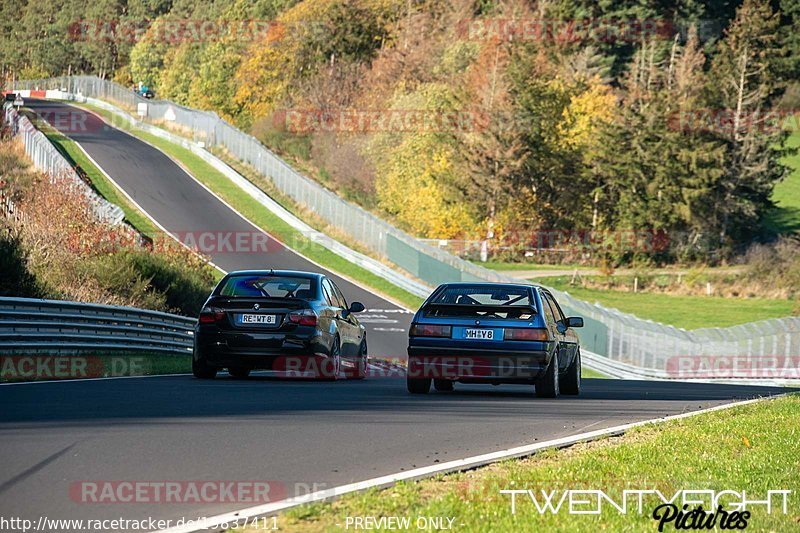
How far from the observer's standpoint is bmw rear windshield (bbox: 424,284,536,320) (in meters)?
16.9

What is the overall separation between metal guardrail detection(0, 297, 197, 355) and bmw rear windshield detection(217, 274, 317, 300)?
3.03 m

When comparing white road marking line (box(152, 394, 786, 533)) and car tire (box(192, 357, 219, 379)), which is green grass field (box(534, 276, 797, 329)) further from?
white road marking line (box(152, 394, 786, 533))

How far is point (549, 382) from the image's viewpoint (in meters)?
17.1

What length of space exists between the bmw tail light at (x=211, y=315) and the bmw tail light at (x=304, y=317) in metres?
0.95

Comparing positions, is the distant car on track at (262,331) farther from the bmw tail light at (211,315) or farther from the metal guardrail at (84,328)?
the metal guardrail at (84,328)

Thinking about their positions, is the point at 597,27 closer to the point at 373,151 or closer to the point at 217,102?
the point at 373,151

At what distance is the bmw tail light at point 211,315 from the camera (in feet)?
60.2

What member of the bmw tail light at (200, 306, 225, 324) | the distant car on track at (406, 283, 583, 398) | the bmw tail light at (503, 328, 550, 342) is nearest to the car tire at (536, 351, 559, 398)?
the distant car on track at (406, 283, 583, 398)

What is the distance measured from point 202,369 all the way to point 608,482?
10722 mm

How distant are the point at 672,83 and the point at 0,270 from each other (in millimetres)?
80010

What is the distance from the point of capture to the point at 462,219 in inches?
3349

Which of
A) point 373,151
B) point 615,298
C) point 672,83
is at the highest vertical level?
point 672,83

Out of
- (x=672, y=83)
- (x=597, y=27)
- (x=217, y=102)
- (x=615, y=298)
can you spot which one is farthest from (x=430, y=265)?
(x=217, y=102)

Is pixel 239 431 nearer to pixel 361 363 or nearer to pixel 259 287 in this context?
pixel 259 287
